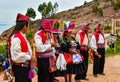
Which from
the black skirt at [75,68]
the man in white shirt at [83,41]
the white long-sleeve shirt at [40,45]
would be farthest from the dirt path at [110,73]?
the white long-sleeve shirt at [40,45]

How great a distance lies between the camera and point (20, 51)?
7.00 metres

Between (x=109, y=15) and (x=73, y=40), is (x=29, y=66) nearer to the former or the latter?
(x=73, y=40)

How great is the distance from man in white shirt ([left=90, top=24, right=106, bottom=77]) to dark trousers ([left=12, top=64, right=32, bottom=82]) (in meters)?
3.99

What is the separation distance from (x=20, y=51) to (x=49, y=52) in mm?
1586

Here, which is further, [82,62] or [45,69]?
[82,62]

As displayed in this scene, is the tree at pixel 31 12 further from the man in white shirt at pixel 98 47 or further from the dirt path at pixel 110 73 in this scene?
the man in white shirt at pixel 98 47

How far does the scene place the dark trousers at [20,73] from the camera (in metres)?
7.12

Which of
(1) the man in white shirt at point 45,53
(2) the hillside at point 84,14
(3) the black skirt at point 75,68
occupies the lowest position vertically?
(3) the black skirt at point 75,68

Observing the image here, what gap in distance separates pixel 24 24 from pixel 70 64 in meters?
2.63

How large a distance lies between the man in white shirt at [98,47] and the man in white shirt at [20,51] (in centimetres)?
395

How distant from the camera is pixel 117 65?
553 inches

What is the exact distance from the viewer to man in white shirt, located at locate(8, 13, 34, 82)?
22.9 feet

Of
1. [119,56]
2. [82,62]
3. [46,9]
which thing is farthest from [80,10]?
[82,62]

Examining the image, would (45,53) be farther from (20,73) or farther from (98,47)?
(98,47)
